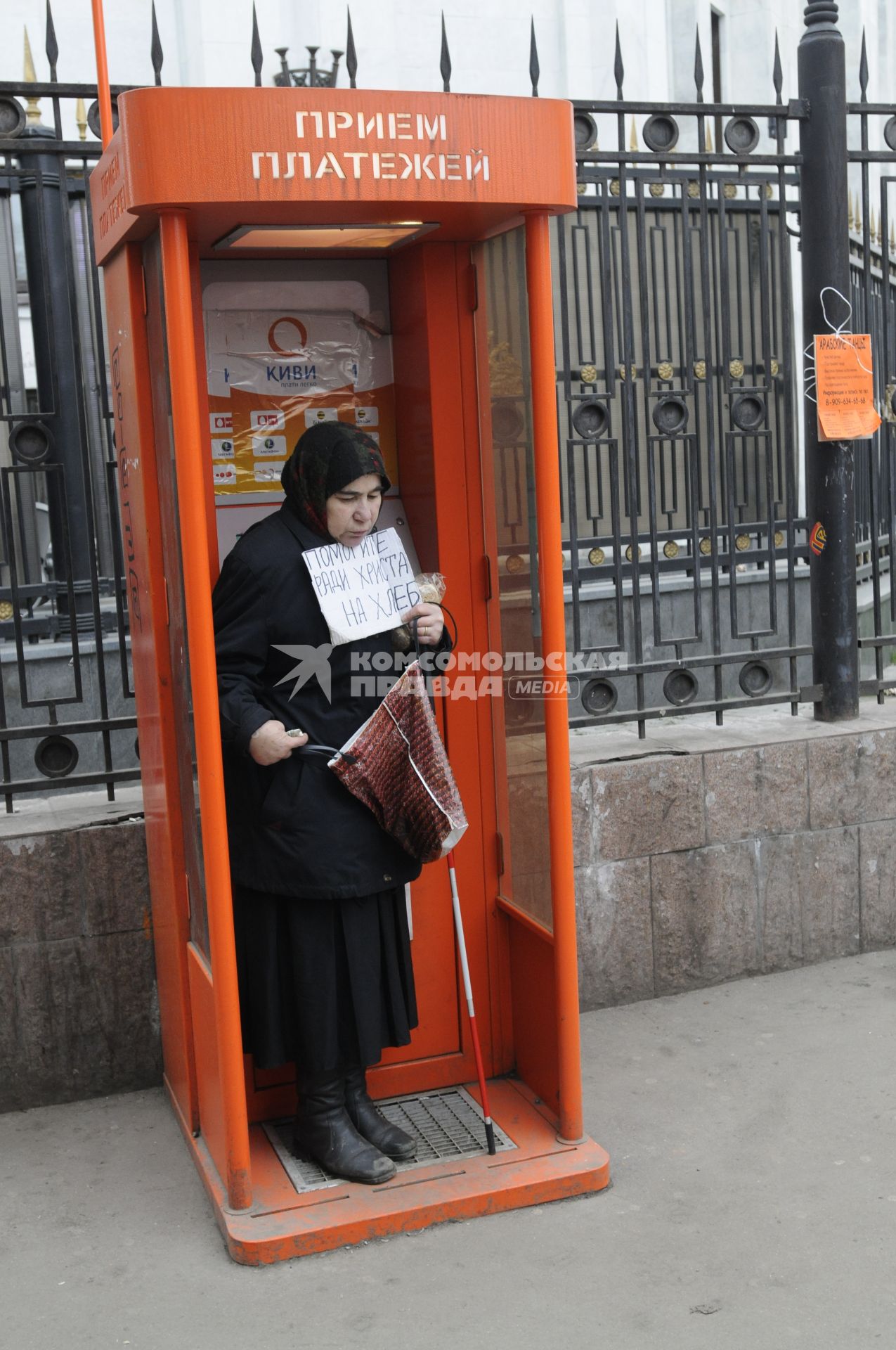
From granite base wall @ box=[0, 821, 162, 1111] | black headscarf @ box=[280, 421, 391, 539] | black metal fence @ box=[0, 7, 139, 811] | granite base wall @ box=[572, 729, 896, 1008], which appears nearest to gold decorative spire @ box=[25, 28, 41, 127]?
black metal fence @ box=[0, 7, 139, 811]

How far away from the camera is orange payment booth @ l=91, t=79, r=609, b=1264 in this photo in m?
3.03

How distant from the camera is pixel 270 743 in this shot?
3240 mm

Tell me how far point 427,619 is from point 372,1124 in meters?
1.31

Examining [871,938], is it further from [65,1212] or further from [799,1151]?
[65,1212]

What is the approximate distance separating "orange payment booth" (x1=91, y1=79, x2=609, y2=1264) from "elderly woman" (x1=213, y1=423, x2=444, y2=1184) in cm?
12

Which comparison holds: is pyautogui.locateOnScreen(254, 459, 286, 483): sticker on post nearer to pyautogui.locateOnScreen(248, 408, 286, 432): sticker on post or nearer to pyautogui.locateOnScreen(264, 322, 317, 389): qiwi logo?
pyautogui.locateOnScreen(248, 408, 286, 432): sticker on post

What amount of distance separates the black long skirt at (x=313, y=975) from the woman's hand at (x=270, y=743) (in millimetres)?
379

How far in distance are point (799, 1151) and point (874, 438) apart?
2.82m

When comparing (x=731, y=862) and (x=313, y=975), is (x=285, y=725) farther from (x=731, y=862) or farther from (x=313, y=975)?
(x=731, y=862)

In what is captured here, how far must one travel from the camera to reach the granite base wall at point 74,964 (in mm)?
3922

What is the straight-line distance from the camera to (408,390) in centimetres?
377

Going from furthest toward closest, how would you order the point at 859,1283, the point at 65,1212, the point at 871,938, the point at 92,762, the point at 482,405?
the point at 92,762
the point at 871,938
the point at 482,405
the point at 65,1212
the point at 859,1283

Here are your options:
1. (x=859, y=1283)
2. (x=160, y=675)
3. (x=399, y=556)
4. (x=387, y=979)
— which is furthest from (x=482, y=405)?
(x=859, y=1283)

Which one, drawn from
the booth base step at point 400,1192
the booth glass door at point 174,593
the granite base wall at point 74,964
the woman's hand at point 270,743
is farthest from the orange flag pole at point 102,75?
the booth base step at point 400,1192
